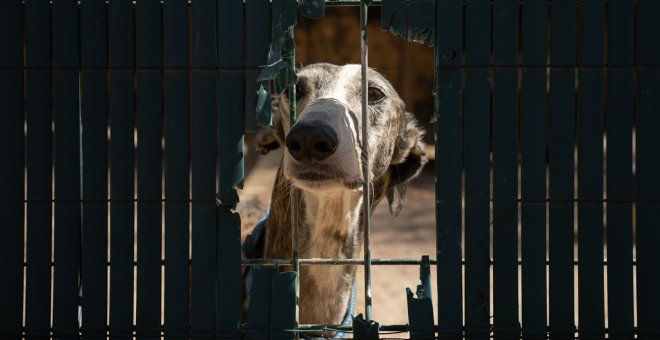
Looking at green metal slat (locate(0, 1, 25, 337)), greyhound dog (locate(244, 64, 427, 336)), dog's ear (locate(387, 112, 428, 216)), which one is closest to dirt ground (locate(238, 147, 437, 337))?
dog's ear (locate(387, 112, 428, 216))

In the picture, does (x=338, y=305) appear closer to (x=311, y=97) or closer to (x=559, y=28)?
(x=311, y=97)

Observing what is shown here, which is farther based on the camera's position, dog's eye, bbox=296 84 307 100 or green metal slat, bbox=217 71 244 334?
dog's eye, bbox=296 84 307 100

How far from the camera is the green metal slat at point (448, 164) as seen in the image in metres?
2.91

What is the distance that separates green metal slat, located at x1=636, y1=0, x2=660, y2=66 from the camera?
295 centimetres

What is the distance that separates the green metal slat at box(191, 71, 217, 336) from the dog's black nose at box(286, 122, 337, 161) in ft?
0.97

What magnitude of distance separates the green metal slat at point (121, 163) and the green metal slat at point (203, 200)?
24 cm

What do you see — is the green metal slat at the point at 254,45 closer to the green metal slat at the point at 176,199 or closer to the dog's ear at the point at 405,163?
the green metal slat at the point at 176,199

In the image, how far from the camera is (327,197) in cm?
379

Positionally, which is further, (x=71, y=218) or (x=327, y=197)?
(x=327, y=197)

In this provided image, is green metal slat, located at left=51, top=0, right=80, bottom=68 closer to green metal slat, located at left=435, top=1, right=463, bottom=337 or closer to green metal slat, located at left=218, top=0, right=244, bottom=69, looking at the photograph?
green metal slat, located at left=218, top=0, right=244, bottom=69

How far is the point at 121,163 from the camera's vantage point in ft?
9.93

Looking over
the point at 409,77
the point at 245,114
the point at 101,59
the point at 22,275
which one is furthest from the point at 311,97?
the point at 409,77

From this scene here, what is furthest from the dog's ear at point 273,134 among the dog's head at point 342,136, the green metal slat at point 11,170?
the green metal slat at point 11,170

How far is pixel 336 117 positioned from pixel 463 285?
79cm
